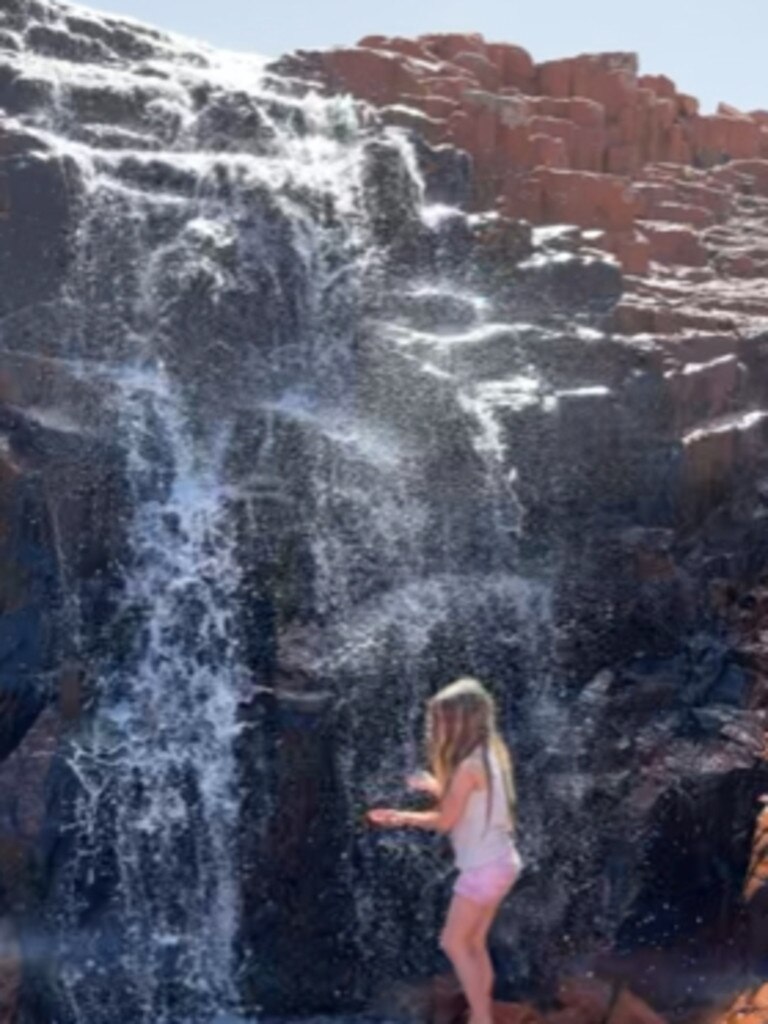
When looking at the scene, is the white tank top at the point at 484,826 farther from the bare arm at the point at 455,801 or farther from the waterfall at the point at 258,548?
the waterfall at the point at 258,548

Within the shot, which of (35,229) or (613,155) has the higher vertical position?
(613,155)

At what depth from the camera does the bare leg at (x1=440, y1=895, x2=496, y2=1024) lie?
16.8 ft

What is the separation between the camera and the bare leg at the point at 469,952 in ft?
16.8

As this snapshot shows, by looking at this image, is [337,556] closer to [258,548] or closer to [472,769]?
[258,548]

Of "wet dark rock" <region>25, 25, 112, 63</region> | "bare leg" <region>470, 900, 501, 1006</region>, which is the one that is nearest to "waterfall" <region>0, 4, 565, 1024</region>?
"wet dark rock" <region>25, 25, 112, 63</region>

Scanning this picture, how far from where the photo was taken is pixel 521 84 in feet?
50.3

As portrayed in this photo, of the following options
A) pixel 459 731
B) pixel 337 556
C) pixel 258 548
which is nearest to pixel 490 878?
pixel 459 731

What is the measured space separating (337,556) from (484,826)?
458 cm

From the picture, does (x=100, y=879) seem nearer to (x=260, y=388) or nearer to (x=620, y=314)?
(x=260, y=388)

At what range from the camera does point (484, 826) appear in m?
4.95

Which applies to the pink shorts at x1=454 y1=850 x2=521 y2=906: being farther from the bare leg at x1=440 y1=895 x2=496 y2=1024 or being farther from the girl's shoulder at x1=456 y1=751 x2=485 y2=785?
the girl's shoulder at x1=456 y1=751 x2=485 y2=785

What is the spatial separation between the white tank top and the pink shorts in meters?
0.02

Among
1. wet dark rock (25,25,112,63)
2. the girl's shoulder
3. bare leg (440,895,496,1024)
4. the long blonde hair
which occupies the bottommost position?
bare leg (440,895,496,1024)

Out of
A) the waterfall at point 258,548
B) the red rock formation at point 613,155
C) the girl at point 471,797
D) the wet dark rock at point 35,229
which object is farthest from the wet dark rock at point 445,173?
the girl at point 471,797
